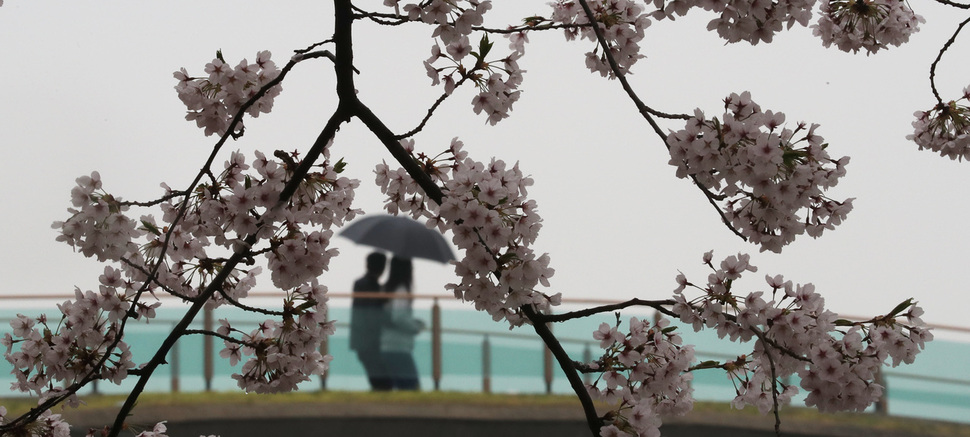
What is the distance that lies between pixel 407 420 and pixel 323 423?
0.68m

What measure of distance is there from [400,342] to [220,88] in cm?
551

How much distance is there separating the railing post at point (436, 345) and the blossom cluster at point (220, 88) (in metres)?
5.50

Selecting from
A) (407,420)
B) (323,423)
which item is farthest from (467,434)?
(323,423)

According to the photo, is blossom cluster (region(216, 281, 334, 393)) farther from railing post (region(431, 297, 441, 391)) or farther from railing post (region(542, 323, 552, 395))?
railing post (region(542, 323, 552, 395))

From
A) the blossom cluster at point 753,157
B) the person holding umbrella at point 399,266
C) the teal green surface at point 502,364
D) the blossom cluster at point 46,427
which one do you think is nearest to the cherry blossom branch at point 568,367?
the blossom cluster at point 753,157

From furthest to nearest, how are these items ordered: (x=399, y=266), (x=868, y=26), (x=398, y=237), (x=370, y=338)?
1. (x=398, y=237)
2. (x=399, y=266)
3. (x=370, y=338)
4. (x=868, y=26)

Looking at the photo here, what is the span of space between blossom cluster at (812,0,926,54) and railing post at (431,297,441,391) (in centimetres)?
530

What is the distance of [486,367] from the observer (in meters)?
7.91

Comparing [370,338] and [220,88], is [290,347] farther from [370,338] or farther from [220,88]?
[370,338]

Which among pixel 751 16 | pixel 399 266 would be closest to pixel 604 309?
pixel 751 16

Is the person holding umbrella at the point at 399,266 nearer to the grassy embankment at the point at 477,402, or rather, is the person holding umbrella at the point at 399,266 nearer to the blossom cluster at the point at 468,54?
the grassy embankment at the point at 477,402

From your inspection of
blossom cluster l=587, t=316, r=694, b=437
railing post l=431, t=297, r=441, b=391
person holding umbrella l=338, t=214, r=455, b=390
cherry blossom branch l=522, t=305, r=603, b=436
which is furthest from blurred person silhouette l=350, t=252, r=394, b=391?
cherry blossom branch l=522, t=305, r=603, b=436

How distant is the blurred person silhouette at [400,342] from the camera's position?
7.81 m

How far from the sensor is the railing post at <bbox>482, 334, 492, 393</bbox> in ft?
25.9
